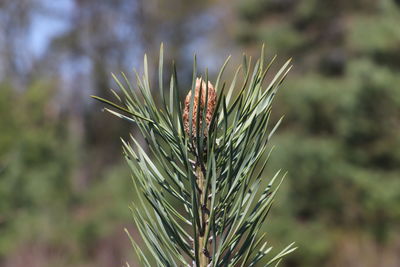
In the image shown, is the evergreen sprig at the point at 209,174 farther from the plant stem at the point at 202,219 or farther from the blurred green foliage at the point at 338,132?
the blurred green foliage at the point at 338,132

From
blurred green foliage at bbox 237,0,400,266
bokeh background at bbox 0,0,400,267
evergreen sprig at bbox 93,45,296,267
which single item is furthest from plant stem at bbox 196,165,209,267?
blurred green foliage at bbox 237,0,400,266

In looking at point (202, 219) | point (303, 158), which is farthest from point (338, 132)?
point (202, 219)

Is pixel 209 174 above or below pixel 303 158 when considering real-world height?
above

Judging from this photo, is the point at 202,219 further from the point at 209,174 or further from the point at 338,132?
the point at 338,132

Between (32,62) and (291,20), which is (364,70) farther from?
(32,62)

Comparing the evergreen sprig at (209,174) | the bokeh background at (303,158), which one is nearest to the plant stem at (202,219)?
the evergreen sprig at (209,174)

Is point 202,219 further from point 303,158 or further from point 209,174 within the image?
point 303,158

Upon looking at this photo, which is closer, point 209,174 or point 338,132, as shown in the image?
point 209,174

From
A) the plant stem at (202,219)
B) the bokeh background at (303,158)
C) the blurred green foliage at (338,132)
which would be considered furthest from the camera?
the blurred green foliage at (338,132)

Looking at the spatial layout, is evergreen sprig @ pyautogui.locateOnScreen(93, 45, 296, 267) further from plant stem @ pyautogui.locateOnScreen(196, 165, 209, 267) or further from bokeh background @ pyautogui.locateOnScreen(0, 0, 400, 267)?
bokeh background @ pyautogui.locateOnScreen(0, 0, 400, 267)

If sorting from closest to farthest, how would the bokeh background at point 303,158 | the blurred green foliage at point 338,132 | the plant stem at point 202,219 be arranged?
the plant stem at point 202,219 → the bokeh background at point 303,158 → the blurred green foliage at point 338,132

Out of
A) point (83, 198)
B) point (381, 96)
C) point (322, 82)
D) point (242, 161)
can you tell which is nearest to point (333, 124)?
point (322, 82)
